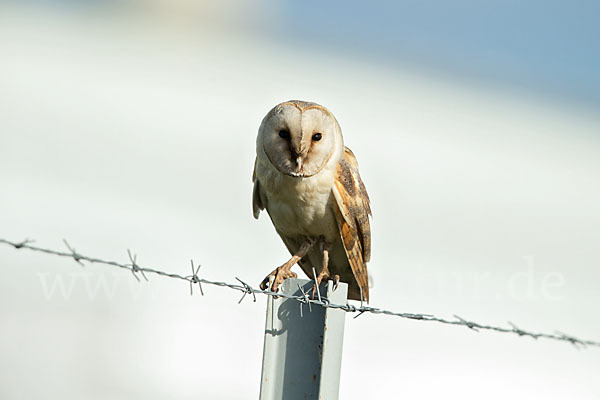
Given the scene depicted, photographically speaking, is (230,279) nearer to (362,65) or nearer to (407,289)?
(407,289)

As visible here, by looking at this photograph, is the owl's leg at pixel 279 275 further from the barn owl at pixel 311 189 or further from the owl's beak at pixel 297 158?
the owl's beak at pixel 297 158

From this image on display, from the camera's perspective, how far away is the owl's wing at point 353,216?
3.27 m

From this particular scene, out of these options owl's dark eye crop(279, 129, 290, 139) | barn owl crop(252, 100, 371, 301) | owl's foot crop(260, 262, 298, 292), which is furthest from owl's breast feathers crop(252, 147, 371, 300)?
owl's foot crop(260, 262, 298, 292)

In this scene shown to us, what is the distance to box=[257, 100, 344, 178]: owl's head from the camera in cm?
304

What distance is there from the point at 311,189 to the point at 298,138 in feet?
0.85

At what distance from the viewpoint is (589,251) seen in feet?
25.5

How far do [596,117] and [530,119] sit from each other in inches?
41.5

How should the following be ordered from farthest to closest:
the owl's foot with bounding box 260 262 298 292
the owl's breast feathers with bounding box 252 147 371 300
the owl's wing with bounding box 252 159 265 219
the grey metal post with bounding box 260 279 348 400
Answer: the owl's wing with bounding box 252 159 265 219 < the owl's breast feathers with bounding box 252 147 371 300 < the owl's foot with bounding box 260 262 298 292 < the grey metal post with bounding box 260 279 348 400

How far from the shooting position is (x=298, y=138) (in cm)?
303

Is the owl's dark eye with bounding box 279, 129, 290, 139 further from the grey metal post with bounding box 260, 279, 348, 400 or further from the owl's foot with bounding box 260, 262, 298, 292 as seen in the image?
the grey metal post with bounding box 260, 279, 348, 400

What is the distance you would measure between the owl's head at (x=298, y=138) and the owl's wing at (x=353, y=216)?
0.51ft

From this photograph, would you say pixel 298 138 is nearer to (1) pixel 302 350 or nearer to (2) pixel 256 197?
(2) pixel 256 197

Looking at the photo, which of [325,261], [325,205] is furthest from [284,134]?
[325,261]

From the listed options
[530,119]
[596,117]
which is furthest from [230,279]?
[596,117]
